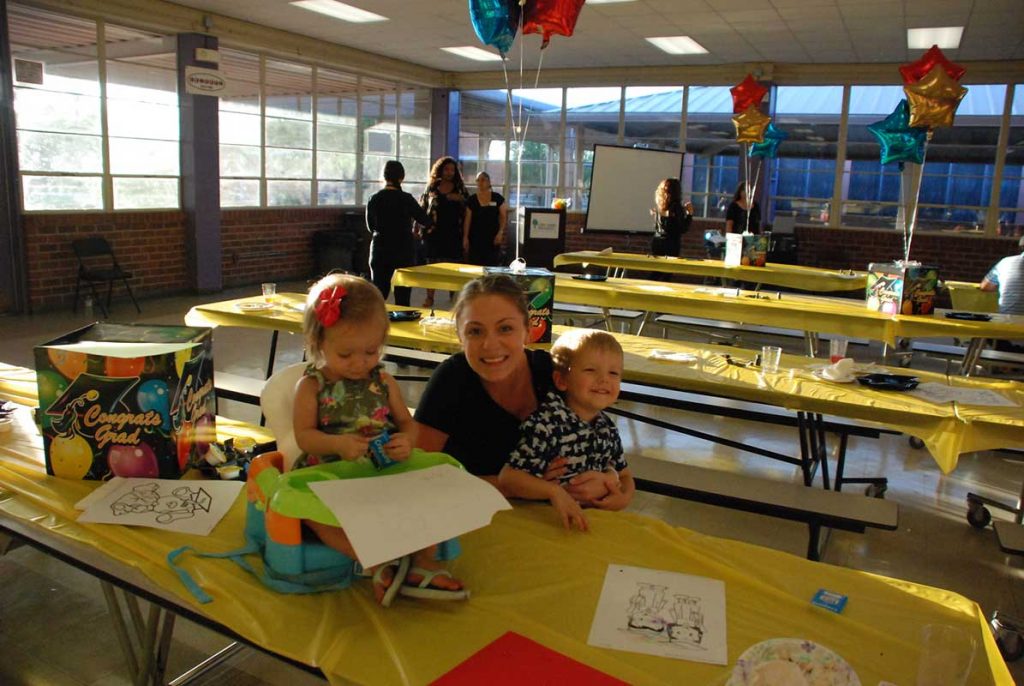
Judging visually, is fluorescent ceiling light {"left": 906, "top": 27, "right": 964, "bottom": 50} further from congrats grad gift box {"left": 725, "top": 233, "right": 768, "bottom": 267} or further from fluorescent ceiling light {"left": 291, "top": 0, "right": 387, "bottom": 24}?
fluorescent ceiling light {"left": 291, "top": 0, "right": 387, "bottom": 24}

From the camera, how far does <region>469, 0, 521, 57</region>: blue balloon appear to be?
11.2 ft

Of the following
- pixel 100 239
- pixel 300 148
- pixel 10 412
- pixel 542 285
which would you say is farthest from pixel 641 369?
pixel 300 148

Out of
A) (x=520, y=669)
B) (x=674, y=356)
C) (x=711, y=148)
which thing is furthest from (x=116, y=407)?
(x=711, y=148)

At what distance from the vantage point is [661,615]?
1.25 metres

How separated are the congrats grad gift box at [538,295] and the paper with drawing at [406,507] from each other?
5.41 feet

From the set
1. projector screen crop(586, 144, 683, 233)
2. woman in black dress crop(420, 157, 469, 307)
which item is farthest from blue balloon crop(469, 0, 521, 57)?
projector screen crop(586, 144, 683, 233)

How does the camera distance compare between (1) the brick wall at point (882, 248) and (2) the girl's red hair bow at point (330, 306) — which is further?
(1) the brick wall at point (882, 248)

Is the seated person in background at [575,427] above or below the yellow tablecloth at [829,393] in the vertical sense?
above

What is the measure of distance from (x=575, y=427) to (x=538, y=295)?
1.41 metres

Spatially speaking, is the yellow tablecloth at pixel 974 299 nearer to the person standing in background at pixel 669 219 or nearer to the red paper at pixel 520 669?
the person standing in background at pixel 669 219

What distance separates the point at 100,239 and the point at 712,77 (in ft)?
26.7

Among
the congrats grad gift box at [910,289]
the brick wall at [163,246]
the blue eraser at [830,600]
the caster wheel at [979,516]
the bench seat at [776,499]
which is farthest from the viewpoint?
the brick wall at [163,246]

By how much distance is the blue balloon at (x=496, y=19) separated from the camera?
11.2 feet

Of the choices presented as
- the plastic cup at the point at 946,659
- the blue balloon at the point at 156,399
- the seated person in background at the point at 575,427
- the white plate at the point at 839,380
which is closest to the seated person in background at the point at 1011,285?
the white plate at the point at 839,380
